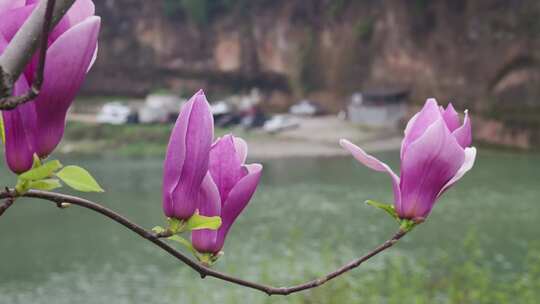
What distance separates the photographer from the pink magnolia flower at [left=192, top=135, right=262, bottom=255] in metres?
0.41

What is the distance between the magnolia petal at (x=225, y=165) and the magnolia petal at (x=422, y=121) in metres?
0.10

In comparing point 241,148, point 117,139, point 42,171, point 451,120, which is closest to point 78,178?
point 42,171

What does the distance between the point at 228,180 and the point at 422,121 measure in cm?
12

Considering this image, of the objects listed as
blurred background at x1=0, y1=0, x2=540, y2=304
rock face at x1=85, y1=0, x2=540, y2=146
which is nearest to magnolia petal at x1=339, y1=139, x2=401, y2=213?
blurred background at x1=0, y1=0, x2=540, y2=304

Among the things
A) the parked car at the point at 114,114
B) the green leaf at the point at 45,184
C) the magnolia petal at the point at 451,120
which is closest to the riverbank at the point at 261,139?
the parked car at the point at 114,114

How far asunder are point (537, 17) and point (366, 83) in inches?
194

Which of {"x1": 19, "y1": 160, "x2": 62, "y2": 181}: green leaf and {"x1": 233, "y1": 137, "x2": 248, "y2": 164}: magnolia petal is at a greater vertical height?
{"x1": 19, "y1": 160, "x2": 62, "y2": 181}: green leaf

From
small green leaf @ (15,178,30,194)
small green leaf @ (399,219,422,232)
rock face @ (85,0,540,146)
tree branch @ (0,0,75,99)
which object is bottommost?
rock face @ (85,0,540,146)

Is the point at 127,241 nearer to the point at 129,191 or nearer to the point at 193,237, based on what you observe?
the point at 129,191

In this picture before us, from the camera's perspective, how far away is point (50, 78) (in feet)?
1.06

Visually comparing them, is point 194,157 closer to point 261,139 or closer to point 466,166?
point 466,166

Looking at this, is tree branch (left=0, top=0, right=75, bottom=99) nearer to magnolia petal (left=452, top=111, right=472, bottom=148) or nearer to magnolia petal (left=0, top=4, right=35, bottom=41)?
magnolia petal (left=0, top=4, right=35, bottom=41)

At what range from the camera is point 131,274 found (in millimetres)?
6398

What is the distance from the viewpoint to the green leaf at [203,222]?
373mm
